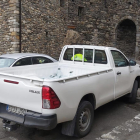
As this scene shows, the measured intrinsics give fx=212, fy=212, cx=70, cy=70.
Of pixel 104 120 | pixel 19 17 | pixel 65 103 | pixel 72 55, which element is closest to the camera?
pixel 65 103

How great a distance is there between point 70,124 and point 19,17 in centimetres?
948

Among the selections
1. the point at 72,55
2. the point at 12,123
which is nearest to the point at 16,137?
the point at 12,123

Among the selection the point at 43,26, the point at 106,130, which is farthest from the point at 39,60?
the point at 43,26

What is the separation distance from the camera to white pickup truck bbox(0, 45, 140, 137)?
3.31 m

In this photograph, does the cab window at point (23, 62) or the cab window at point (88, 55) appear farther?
Answer: the cab window at point (23, 62)

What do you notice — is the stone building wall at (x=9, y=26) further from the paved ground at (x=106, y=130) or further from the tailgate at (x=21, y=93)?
A: the tailgate at (x=21, y=93)

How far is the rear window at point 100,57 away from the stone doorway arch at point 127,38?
13.6 meters

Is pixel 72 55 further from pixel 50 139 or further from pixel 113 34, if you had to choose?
pixel 113 34

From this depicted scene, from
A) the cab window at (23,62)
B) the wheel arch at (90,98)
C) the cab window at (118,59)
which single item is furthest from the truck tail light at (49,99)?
A: the cab window at (23,62)

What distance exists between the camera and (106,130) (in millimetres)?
4426

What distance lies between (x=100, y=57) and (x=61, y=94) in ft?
7.63

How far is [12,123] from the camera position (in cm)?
370

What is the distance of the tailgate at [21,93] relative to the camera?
3.34 meters

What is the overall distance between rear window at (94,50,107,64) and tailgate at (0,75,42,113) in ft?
8.00
